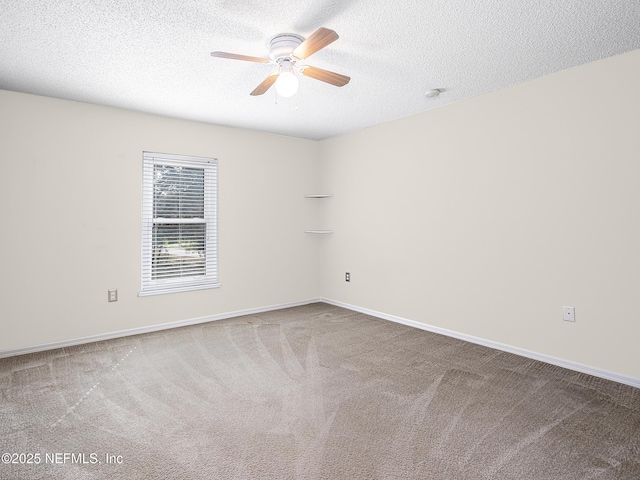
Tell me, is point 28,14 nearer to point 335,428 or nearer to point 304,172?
point 335,428

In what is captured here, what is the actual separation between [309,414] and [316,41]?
2.24 meters

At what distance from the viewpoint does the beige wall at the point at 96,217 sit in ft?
10.5

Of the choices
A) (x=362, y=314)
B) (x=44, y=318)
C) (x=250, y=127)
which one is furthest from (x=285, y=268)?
(x=44, y=318)

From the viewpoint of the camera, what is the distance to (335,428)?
205cm

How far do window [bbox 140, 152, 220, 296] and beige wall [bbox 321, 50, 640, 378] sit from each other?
1992mm

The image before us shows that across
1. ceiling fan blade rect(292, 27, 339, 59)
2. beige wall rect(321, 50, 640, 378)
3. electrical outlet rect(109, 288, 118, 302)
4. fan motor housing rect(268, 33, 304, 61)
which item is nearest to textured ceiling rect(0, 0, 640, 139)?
fan motor housing rect(268, 33, 304, 61)

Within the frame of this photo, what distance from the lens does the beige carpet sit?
1728mm

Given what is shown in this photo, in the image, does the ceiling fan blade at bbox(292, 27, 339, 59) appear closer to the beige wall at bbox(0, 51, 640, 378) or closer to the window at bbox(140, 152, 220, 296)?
the beige wall at bbox(0, 51, 640, 378)

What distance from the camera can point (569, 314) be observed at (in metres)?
2.84

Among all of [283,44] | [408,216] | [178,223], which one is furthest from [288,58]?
[178,223]

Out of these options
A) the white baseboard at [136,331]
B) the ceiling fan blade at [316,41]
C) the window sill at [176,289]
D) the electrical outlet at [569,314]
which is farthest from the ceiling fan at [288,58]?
the white baseboard at [136,331]

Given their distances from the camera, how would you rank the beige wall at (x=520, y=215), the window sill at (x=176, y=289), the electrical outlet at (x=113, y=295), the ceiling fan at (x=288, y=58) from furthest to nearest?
the window sill at (x=176, y=289)
the electrical outlet at (x=113, y=295)
the beige wall at (x=520, y=215)
the ceiling fan at (x=288, y=58)

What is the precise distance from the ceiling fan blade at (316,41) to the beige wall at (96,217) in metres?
2.45

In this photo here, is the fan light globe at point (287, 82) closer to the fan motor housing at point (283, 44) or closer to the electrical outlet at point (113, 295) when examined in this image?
the fan motor housing at point (283, 44)
